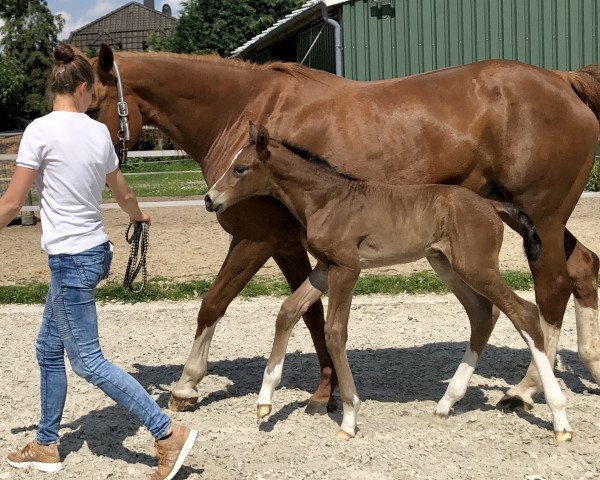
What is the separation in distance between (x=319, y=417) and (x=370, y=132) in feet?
5.24

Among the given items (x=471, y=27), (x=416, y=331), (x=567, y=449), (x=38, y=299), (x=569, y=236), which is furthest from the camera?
(x=471, y=27)

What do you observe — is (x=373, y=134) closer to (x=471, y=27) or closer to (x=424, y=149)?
(x=424, y=149)

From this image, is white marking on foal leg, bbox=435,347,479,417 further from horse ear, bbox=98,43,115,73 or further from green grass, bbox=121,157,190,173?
green grass, bbox=121,157,190,173

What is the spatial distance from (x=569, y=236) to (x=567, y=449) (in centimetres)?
156

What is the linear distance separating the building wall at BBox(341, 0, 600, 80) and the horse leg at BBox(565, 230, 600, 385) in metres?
7.64

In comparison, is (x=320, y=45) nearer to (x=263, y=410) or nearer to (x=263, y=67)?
(x=263, y=67)

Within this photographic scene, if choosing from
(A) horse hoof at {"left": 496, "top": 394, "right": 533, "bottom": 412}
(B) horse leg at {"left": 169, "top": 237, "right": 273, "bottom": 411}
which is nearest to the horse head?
(B) horse leg at {"left": 169, "top": 237, "right": 273, "bottom": 411}

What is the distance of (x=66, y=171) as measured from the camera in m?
3.41

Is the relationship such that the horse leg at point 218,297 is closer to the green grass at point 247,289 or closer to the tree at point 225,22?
the green grass at point 247,289

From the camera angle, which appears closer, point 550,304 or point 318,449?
point 318,449

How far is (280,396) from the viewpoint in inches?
190

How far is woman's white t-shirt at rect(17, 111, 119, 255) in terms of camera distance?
335 cm

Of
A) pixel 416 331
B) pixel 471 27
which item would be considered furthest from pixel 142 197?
pixel 416 331

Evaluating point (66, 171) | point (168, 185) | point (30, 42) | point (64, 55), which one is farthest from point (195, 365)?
point (30, 42)
